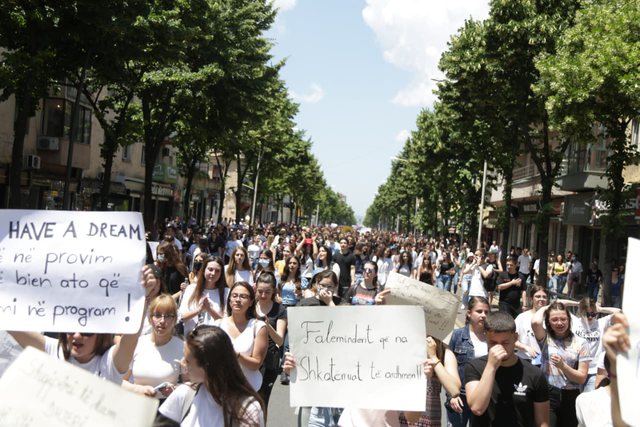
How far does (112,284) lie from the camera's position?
5.07 metres

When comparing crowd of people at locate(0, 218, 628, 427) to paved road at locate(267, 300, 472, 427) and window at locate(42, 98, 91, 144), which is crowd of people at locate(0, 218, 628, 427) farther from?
window at locate(42, 98, 91, 144)

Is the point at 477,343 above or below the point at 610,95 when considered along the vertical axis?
below

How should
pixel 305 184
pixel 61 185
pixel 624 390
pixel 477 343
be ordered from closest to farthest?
1. pixel 624 390
2. pixel 477 343
3. pixel 61 185
4. pixel 305 184

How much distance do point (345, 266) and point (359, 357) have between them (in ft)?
34.8

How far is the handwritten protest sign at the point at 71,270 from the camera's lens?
5.00m

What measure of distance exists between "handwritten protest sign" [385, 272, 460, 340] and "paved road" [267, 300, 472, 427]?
2.33 meters

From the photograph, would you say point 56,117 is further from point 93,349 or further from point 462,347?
point 93,349

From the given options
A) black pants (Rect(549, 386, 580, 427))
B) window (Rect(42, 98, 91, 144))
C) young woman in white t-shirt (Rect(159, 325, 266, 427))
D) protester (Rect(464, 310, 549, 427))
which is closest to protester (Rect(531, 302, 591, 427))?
black pants (Rect(549, 386, 580, 427))

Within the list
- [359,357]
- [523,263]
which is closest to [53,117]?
[523,263]

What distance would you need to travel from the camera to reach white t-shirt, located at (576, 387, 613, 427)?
4.17 meters

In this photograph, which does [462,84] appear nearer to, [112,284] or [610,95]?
[610,95]

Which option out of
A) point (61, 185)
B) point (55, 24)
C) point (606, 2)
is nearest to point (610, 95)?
point (606, 2)

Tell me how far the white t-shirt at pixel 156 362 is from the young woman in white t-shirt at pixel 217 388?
1000mm

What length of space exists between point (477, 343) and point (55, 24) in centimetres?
1352
